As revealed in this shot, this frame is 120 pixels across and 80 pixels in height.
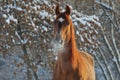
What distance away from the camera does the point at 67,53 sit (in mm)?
5680

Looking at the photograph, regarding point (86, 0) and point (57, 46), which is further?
point (86, 0)

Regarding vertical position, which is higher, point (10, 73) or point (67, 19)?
point (67, 19)

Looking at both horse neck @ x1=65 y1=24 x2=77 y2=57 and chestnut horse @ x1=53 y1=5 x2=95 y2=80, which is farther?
horse neck @ x1=65 y1=24 x2=77 y2=57

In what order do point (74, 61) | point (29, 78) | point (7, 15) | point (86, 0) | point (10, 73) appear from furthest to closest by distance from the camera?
1. point (10, 73)
2. point (86, 0)
3. point (29, 78)
4. point (7, 15)
5. point (74, 61)

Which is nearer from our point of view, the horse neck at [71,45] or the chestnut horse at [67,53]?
the chestnut horse at [67,53]

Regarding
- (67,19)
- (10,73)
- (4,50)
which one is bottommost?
(10,73)

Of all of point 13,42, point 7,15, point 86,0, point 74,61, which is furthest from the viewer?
point 86,0

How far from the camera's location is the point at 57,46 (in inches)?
200

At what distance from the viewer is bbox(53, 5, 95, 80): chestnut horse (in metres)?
5.25

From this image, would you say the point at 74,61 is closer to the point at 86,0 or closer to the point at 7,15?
the point at 7,15

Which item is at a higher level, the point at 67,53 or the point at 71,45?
the point at 71,45

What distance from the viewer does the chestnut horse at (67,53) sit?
5254 mm

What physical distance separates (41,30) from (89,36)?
1.66 meters

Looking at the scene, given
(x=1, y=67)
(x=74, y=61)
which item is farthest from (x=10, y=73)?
(x=74, y=61)
